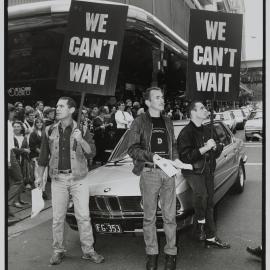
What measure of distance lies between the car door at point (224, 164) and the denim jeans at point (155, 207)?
1610 mm

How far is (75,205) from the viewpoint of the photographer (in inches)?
189

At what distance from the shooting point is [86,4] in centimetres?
475

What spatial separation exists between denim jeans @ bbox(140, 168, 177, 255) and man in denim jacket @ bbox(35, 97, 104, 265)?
69cm

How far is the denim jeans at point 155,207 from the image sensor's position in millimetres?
4438

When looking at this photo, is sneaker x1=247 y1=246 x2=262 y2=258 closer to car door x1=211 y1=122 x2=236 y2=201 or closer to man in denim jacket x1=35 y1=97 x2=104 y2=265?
car door x1=211 y1=122 x2=236 y2=201

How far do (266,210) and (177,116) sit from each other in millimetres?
12475

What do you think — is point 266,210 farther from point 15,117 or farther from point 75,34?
point 15,117

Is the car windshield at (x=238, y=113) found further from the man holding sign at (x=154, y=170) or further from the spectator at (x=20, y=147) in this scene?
the man holding sign at (x=154, y=170)

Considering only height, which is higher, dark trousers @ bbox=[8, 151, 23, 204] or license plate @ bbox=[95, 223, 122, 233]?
dark trousers @ bbox=[8, 151, 23, 204]

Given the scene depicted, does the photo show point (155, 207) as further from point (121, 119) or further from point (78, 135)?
point (121, 119)

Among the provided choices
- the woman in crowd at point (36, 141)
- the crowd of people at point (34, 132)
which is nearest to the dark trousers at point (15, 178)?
the crowd of people at point (34, 132)

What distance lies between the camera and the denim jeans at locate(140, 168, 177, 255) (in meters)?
4.44

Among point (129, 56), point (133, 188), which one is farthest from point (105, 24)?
point (129, 56)

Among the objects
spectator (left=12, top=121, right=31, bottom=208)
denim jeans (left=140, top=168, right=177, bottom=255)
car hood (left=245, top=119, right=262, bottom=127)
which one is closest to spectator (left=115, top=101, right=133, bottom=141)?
spectator (left=12, top=121, right=31, bottom=208)
